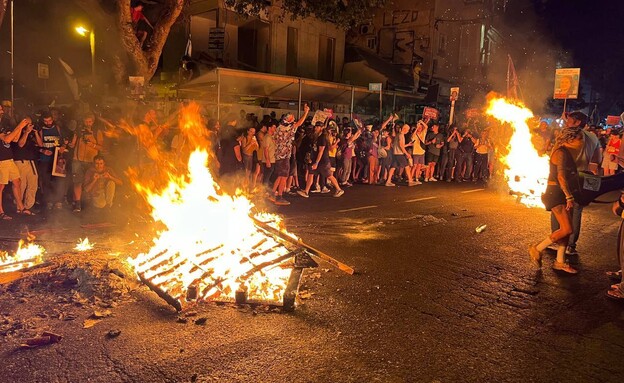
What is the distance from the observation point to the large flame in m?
5.09

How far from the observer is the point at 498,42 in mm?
30625

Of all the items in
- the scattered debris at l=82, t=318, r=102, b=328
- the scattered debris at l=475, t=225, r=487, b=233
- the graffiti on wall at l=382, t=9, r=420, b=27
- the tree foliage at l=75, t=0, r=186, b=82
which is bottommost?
the scattered debris at l=82, t=318, r=102, b=328

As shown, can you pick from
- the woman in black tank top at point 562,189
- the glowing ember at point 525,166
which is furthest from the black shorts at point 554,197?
the glowing ember at point 525,166

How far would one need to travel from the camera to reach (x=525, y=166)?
13.0m

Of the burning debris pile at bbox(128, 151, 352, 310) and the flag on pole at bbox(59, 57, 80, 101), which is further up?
the flag on pole at bbox(59, 57, 80, 101)

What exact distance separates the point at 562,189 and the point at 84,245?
6463mm

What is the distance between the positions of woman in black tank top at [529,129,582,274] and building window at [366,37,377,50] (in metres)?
23.9

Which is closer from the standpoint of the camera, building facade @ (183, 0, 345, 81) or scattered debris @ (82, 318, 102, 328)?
scattered debris @ (82, 318, 102, 328)

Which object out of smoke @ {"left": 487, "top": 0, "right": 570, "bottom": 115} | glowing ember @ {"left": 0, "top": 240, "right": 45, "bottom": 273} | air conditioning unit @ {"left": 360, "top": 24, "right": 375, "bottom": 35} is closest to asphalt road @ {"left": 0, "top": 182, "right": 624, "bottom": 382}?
glowing ember @ {"left": 0, "top": 240, "right": 45, "bottom": 273}

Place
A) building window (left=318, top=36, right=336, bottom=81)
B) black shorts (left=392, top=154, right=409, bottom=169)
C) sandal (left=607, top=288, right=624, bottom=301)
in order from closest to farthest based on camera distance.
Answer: sandal (left=607, top=288, right=624, bottom=301) → black shorts (left=392, top=154, right=409, bottom=169) → building window (left=318, top=36, right=336, bottom=81)

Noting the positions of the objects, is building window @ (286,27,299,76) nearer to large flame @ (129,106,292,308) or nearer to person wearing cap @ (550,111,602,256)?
large flame @ (129,106,292,308)

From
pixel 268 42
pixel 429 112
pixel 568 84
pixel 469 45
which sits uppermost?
pixel 469 45

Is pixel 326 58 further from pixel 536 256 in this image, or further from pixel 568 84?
pixel 536 256

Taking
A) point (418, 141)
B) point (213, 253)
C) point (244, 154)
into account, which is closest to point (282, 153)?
point (244, 154)
